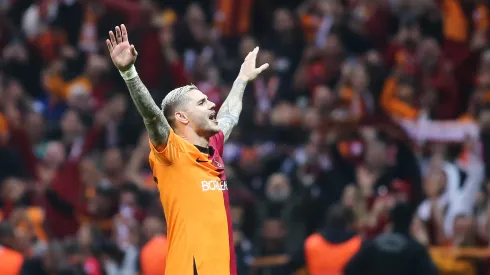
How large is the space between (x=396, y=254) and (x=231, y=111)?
7.60ft

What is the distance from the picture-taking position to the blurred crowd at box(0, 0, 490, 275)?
10.9 meters

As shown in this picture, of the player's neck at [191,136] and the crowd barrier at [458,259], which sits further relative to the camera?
the crowd barrier at [458,259]

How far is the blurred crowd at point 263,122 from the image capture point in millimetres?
10930

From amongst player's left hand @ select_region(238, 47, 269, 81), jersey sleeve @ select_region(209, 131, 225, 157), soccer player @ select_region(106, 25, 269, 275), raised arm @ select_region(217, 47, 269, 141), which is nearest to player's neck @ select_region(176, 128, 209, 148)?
soccer player @ select_region(106, 25, 269, 275)

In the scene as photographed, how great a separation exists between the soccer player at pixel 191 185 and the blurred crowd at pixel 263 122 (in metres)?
3.14

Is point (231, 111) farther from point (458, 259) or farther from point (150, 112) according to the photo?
point (458, 259)

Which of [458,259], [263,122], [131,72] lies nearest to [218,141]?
[131,72]

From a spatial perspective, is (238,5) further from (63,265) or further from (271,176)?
(63,265)

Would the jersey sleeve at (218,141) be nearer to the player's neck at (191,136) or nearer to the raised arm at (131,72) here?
the player's neck at (191,136)

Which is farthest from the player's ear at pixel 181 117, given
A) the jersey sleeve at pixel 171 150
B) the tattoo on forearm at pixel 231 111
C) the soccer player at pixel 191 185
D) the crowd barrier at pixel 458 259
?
the crowd barrier at pixel 458 259

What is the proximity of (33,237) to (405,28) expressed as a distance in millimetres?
4956

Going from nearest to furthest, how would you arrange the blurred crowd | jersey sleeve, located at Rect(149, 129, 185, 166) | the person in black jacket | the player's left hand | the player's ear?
jersey sleeve, located at Rect(149, 129, 185, 166)
the player's ear
the player's left hand
the person in black jacket
the blurred crowd

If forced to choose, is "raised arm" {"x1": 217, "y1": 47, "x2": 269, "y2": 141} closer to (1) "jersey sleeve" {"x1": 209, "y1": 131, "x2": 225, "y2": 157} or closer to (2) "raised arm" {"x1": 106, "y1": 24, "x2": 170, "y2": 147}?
(1) "jersey sleeve" {"x1": 209, "y1": 131, "x2": 225, "y2": 157}

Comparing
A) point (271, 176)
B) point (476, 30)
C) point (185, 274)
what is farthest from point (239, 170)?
point (185, 274)
